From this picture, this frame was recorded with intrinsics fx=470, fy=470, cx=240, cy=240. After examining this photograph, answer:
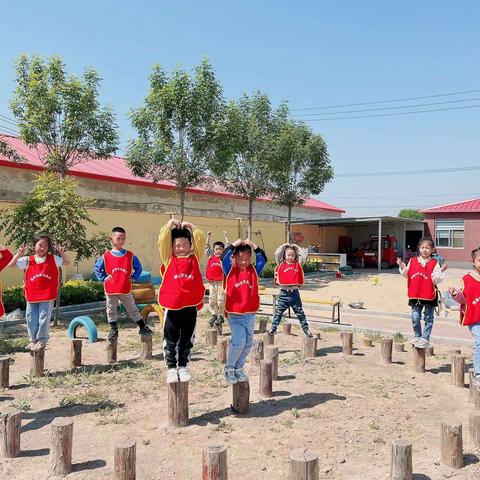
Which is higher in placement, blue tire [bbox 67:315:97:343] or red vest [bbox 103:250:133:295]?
red vest [bbox 103:250:133:295]

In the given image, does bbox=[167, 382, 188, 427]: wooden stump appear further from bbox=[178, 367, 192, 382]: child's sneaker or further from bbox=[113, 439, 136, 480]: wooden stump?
bbox=[113, 439, 136, 480]: wooden stump

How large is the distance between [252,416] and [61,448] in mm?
1992

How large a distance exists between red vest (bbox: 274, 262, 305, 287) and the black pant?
356 cm

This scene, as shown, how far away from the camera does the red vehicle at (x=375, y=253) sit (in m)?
30.0

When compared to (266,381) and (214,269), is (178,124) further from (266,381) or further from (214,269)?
(266,381)

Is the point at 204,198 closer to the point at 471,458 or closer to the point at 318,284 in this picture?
the point at 318,284

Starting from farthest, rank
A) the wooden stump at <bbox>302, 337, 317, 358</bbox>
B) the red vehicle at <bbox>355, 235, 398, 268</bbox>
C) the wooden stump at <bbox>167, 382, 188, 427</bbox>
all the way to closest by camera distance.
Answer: the red vehicle at <bbox>355, 235, 398, 268</bbox>
the wooden stump at <bbox>302, 337, 317, 358</bbox>
the wooden stump at <bbox>167, 382, 188, 427</bbox>

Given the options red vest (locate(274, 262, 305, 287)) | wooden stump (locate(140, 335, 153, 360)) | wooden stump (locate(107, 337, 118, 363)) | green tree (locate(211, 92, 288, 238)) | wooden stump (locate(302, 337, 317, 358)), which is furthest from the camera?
green tree (locate(211, 92, 288, 238))

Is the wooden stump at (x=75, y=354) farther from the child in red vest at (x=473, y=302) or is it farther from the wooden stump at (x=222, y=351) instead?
the child in red vest at (x=473, y=302)

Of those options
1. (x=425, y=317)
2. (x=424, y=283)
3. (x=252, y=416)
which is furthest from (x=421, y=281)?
(x=252, y=416)

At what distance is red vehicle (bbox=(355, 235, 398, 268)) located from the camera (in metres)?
30.0

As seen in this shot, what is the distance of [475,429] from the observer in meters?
4.41

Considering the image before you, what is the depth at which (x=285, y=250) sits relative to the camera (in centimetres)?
870

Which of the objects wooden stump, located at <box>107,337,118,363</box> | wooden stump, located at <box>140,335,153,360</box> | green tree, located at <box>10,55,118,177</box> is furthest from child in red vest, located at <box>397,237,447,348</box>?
green tree, located at <box>10,55,118,177</box>
